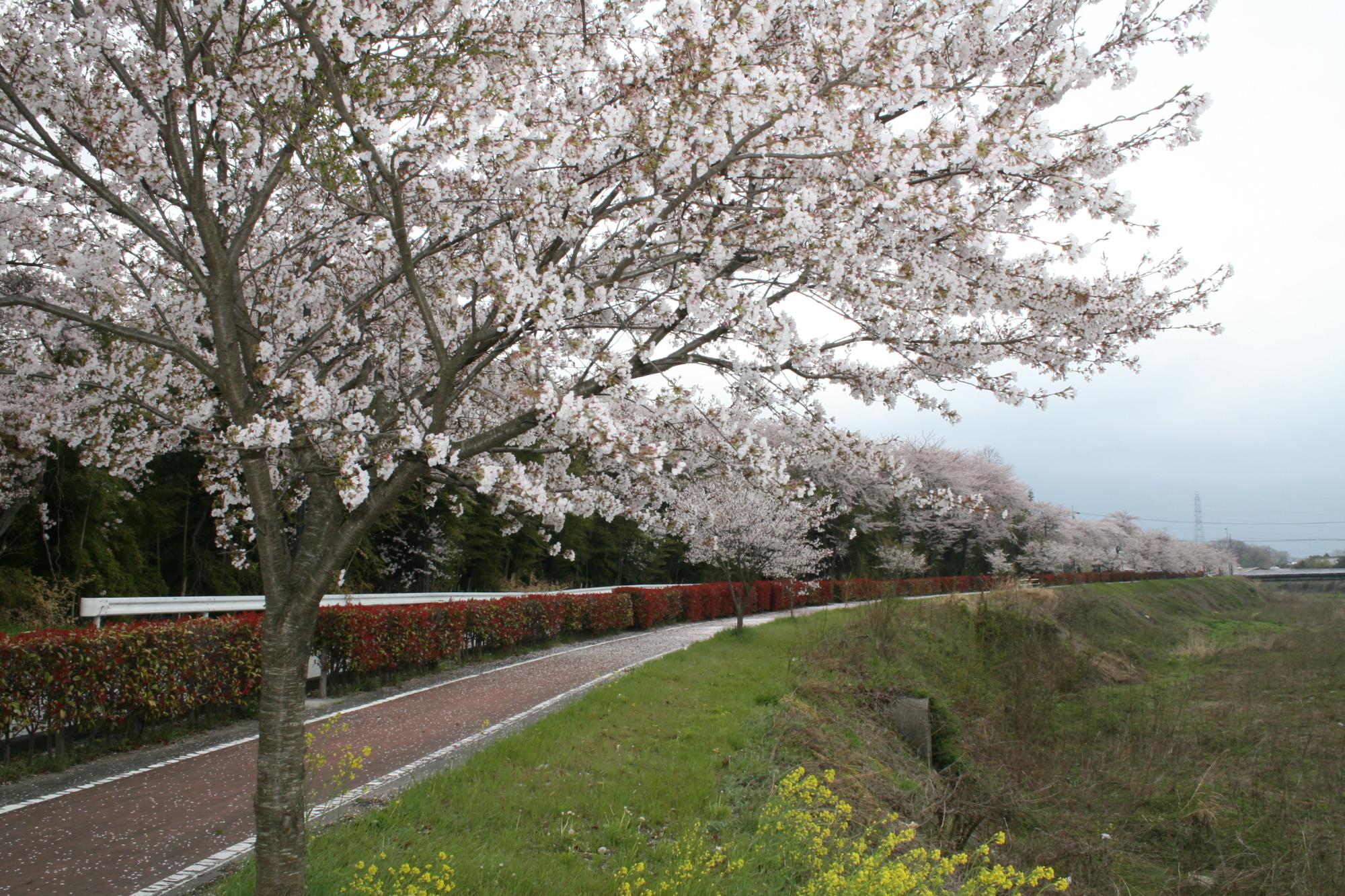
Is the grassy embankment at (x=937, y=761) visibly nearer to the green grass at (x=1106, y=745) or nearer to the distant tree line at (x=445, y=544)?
the green grass at (x=1106, y=745)

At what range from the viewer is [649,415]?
4602 mm

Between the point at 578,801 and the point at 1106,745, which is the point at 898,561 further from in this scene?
the point at 578,801

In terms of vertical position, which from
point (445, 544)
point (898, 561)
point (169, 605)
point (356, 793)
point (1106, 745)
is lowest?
point (1106, 745)

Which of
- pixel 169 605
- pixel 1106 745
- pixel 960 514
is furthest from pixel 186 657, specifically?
pixel 960 514

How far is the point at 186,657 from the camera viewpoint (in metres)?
7.13

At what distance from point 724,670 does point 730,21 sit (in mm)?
9444

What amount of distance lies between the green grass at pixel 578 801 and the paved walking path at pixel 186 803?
492 millimetres

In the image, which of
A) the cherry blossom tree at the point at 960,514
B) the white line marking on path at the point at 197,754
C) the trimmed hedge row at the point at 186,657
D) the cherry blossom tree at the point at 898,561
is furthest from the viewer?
the cherry blossom tree at the point at 960,514

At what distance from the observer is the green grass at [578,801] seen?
13.5ft

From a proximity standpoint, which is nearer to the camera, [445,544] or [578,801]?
[578,801]

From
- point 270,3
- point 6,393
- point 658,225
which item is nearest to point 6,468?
point 6,393

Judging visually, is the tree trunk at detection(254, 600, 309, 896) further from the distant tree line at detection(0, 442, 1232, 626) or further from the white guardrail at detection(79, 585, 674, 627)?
the white guardrail at detection(79, 585, 674, 627)

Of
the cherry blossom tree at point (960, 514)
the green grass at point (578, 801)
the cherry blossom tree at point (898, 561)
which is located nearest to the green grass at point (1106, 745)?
the green grass at point (578, 801)

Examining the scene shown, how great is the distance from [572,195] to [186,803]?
15.0 feet
